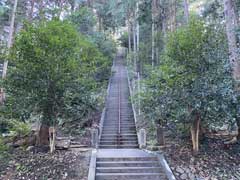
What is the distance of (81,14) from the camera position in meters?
17.7

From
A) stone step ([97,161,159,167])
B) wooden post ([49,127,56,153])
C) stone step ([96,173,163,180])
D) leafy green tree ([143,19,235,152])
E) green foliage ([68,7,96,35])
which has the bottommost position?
stone step ([96,173,163,180])

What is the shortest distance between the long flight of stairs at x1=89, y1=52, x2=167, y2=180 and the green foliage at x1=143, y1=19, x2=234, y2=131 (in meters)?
1.39

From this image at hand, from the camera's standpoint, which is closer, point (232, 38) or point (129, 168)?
point (129, 168)

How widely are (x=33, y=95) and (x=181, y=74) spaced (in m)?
4.21

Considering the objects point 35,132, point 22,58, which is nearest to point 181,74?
point 22,58

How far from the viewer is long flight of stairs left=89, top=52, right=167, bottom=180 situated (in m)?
7.53

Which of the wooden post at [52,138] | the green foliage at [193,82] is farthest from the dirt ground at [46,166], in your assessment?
the green foliage at [193,82]

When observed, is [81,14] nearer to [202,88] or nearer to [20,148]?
[20,148]

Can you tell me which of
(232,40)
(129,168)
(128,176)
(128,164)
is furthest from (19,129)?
(232,40)

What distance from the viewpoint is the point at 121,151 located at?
9.22 metres

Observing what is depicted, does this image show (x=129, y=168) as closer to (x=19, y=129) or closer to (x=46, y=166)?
(x=46, y=166)

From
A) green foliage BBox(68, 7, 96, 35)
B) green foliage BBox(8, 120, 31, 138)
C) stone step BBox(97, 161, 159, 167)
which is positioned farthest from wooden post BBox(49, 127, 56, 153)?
green foliage BBox(68, 7, 96, 35)

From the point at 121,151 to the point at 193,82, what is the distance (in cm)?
345

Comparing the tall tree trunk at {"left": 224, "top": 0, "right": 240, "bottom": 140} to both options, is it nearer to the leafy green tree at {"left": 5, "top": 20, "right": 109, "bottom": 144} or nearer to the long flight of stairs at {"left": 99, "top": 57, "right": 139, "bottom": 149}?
the leafy green tree at {"left": 5, "top": 20, "right": 109, "bottom": 144}
